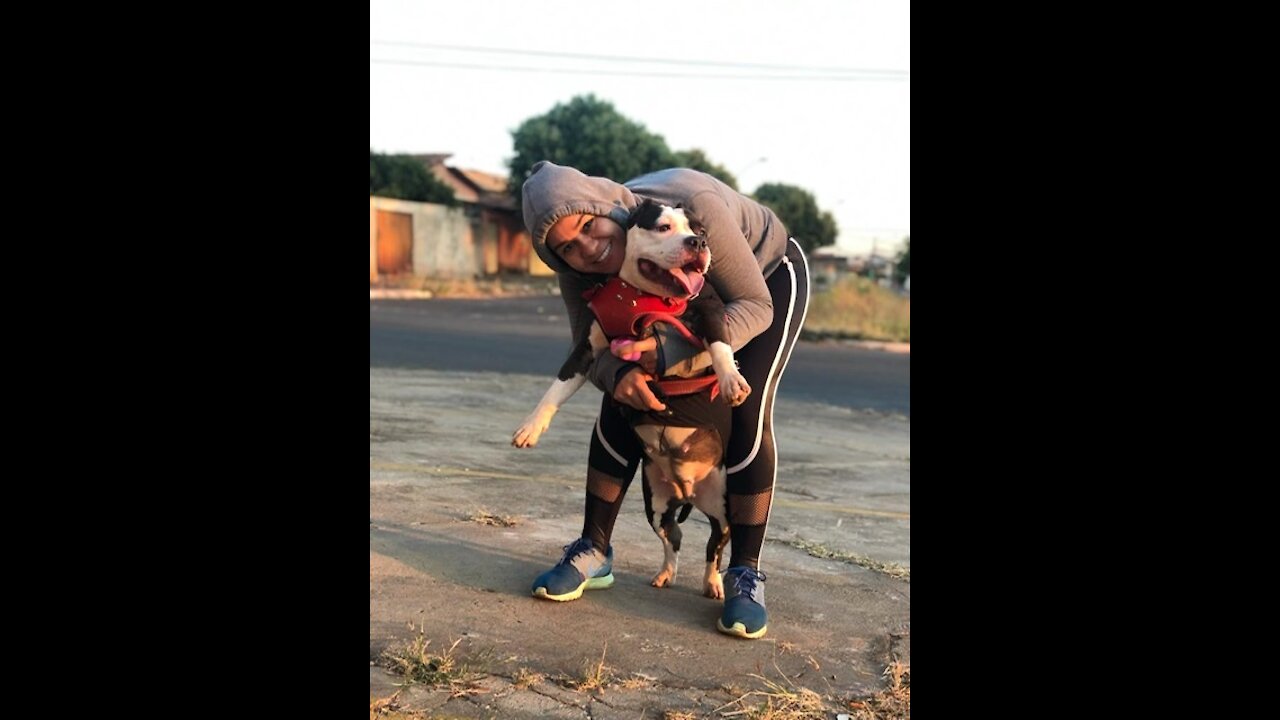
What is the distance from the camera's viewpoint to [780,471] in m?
7.82

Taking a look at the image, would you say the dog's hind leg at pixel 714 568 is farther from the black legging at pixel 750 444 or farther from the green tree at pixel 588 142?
the green tree at pixel 588 142

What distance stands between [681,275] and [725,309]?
0.26 m

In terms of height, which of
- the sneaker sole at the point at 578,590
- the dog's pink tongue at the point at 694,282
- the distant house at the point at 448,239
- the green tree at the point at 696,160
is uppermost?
the green tree at the point at 696,160

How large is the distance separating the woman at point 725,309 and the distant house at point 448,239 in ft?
88.8

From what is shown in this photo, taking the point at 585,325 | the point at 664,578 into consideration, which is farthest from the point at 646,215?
the point at 664,578

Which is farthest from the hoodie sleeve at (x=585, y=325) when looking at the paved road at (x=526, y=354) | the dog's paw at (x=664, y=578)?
the paved road at (x=526, y=354)

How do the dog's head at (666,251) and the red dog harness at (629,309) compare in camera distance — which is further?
the red dog harness at (629,309)

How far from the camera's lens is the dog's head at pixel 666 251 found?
12.4 ft

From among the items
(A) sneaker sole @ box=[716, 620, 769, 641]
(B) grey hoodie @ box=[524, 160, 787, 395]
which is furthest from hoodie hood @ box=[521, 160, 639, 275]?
(A) sneaker sole @ box=[716, 620, 769, 641]

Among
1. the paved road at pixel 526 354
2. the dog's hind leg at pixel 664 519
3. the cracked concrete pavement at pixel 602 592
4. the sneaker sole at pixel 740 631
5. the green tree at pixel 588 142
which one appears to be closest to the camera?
the cracked concrete pavement at pixel 602 592

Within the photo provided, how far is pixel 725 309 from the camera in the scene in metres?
3.98
